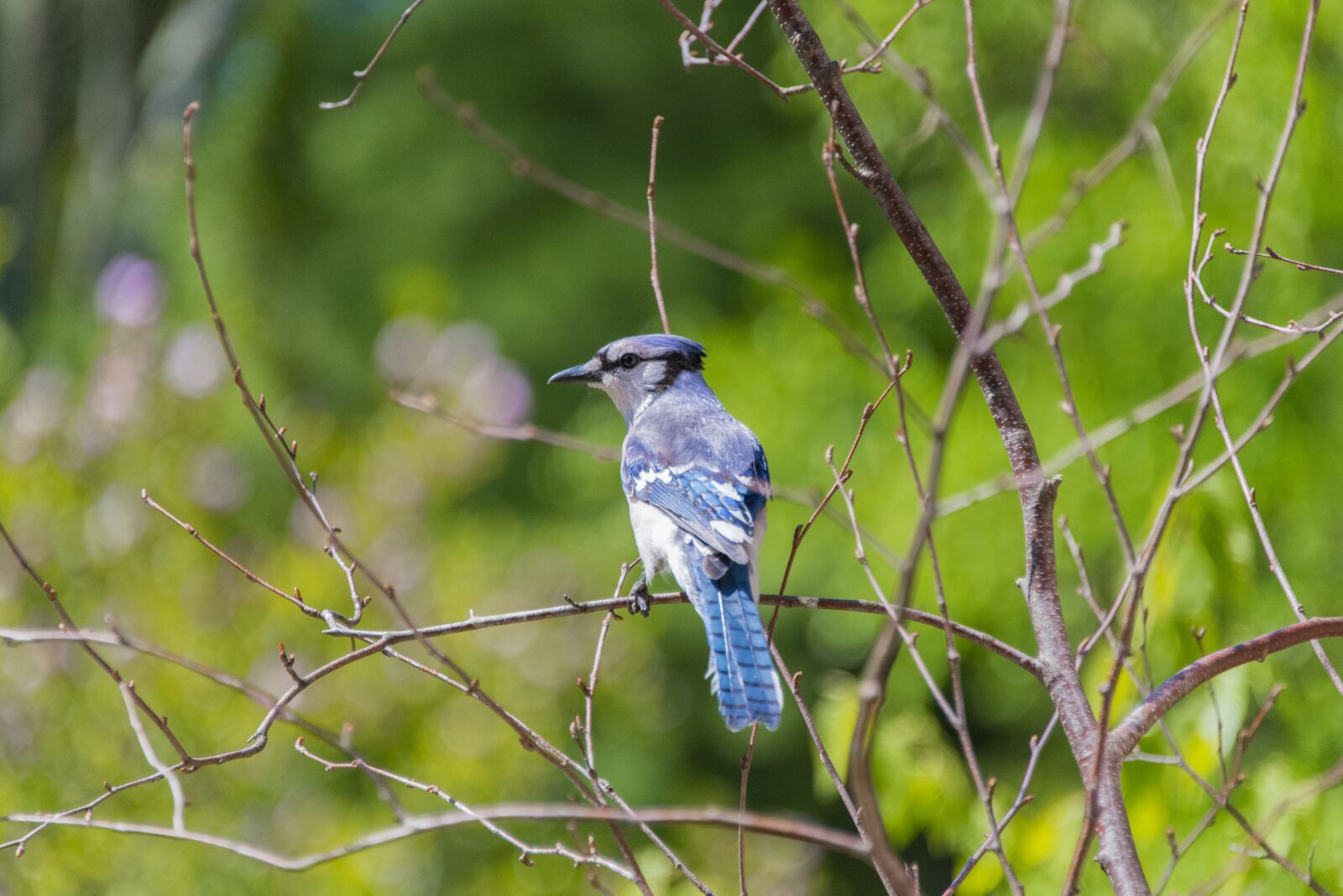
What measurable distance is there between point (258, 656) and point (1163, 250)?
260cm

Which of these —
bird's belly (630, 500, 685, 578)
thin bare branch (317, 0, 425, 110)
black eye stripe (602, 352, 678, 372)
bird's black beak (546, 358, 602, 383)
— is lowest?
bird's belly (630, 500, 685, 578)

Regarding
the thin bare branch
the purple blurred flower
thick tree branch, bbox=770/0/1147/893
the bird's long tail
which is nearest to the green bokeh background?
the purple blurred flower

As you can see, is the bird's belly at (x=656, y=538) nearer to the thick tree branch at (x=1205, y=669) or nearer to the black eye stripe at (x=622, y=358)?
the black eye stripe at (x=622, y=358)

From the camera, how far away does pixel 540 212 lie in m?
5.84

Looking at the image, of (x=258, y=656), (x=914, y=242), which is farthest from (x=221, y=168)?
(x=914, y=242)

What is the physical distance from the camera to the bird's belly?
2016mm

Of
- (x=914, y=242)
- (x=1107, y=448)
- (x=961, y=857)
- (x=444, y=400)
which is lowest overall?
(x=961, y=857)

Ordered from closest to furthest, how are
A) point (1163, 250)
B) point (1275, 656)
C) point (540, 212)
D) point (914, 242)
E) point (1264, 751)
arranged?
point (914, 242) → point (1275, 656) → point (1163, 250) → point (1264, 751) → point (540, 212)

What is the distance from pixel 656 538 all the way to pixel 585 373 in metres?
0.56

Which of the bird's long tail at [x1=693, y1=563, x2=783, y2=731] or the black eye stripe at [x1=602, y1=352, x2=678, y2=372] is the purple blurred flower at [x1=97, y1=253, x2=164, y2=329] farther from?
the bird's long tail at [x1=693, y1=563, x2=783, y2=731]

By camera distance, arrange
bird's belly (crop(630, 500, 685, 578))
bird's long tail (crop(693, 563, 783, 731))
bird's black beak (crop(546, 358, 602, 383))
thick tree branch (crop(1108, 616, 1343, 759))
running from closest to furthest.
→ 1. thick tree branch (crop(1108, 616, 1343, 759))
2. bird's long tail (crop(693, 563, 783, 731))
3. bird's belly (crop(630, 500, 685, 578))
4. bird's black beak (crop(546, 358, 602, 383))

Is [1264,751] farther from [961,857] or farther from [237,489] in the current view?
[237,489]

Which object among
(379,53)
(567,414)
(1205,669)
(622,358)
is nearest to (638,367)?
(622,358)

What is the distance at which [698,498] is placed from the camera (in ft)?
6.66
